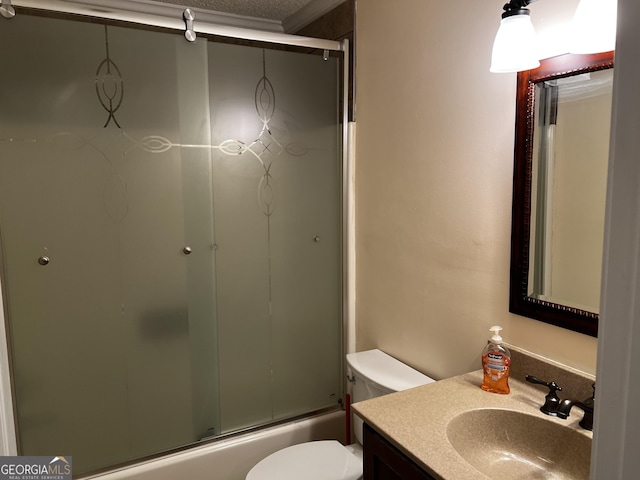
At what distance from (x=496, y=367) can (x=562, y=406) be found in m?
0.20

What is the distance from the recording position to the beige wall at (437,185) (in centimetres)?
144

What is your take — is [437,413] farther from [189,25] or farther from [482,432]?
[189,25]

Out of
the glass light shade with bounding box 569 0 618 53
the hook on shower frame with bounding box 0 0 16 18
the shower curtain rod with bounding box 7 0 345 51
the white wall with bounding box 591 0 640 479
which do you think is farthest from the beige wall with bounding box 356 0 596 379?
the hook on shower frame with bounding box 0 0 16 18

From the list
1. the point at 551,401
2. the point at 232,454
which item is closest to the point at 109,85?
the point at 232,454

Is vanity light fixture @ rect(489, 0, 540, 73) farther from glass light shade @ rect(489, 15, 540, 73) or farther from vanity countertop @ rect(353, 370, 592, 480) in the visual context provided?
vanity countertop @ rect(353, 370, 592, 480)

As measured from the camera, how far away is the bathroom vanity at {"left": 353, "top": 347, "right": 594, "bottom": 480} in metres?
1.12

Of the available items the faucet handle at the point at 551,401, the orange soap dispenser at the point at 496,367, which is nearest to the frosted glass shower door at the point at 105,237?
the orange soap dispenser at the point at 496,367

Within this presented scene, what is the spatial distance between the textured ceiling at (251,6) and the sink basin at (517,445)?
6.70ft

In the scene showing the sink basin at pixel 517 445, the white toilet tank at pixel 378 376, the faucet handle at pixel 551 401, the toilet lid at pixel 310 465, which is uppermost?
the faucet handle at pixel 551 401

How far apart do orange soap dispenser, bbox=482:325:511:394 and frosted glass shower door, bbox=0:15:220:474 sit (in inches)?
47.5

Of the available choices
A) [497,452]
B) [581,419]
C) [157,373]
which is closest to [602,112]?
[581,419]

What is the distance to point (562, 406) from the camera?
1178 mm

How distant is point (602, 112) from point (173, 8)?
210 cm

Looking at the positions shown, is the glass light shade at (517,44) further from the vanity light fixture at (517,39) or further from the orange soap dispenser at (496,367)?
the orange soap dispenser at (496,367)
